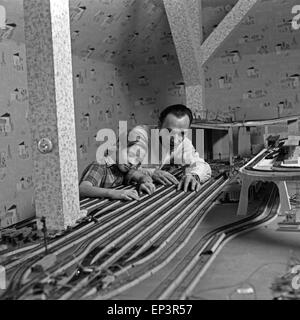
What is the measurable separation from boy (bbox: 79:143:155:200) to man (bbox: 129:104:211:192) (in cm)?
9

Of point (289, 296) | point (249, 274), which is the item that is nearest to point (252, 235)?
point (249, 274)

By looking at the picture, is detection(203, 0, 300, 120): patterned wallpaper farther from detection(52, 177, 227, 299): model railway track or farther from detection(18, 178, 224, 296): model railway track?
detection(52, 177, 227, 299): model railway track

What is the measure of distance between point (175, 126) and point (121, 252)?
1.46 metres

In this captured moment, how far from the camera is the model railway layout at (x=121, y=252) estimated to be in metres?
1.22

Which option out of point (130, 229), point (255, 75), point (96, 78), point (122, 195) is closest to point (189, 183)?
point (122, 195)

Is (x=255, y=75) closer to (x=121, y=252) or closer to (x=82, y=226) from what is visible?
(x=82, y=226)

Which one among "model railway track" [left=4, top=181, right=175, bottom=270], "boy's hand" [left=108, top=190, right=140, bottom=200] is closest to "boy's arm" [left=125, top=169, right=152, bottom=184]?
"model railway track" [left=4, top=181, right=175, bottom=270]

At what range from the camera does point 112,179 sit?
2.61m

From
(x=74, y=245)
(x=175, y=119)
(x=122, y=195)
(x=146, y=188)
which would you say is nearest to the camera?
(x=74, y=245)

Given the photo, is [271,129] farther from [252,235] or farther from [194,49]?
[252,235]

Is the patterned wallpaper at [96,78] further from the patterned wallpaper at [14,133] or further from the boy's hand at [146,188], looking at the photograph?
the boy's hand at [146,188]

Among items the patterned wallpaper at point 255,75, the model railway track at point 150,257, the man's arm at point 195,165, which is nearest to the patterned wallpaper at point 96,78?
the patterned wallpaper at point 255,75

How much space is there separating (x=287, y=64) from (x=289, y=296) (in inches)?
156

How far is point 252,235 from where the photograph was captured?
1.77 meters
